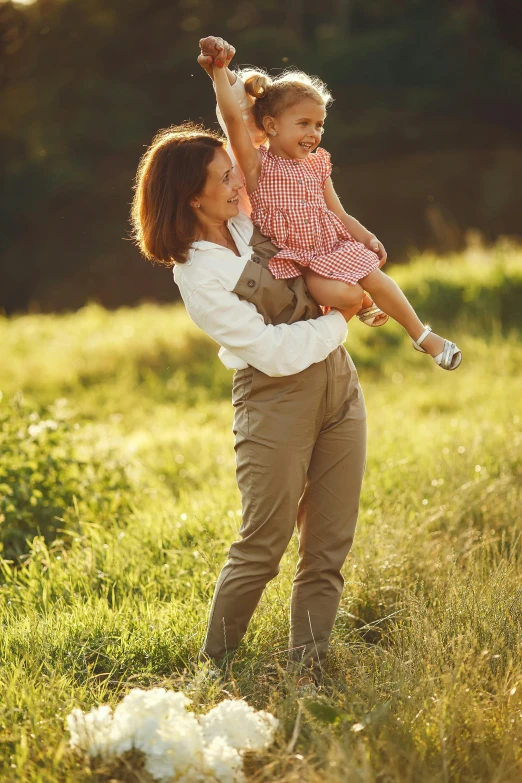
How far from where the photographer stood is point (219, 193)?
2.73 m

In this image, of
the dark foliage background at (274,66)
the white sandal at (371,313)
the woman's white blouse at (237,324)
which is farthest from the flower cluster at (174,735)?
the dark foliage background at (274,66)

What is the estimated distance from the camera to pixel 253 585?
2871 millimetres

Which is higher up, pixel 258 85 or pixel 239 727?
pixel 258 85

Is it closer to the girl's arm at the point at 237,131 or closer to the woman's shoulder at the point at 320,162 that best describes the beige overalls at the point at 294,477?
the girl's arm at the point at 237,131

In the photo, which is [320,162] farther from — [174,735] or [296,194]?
[174,735]

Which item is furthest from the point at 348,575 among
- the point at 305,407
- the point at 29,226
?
the point at 29,226

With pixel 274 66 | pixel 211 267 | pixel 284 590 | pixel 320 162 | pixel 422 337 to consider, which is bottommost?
pixel 284 590

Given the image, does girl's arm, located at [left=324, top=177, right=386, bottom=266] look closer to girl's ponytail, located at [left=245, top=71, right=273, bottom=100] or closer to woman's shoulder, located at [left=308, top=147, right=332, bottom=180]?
woman's shoulder, located at [left=308, top=147, right=332, bottom=180]

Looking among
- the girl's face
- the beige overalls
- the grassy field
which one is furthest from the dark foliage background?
the beige overalls

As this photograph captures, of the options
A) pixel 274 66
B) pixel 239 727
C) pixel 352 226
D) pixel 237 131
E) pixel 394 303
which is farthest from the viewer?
pixel 274 66

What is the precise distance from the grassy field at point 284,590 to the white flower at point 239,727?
0.21 feet

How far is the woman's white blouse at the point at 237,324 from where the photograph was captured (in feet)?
8.79

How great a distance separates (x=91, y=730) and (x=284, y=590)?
133cm

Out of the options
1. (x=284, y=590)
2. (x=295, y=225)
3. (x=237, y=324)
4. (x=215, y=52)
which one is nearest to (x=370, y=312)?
(x=295, y=225)
